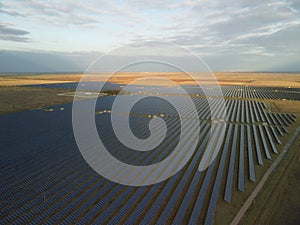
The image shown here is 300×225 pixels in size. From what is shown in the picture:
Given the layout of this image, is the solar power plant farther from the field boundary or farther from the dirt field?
the dirt field

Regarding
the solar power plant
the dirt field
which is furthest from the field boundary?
the dirt field

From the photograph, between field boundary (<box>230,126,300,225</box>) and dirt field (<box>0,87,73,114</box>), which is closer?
field boundary (<box>230,126,300,225</box>)

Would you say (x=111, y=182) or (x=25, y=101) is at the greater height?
(x=25, y=101)

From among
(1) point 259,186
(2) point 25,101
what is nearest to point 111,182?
(1) point 259,186

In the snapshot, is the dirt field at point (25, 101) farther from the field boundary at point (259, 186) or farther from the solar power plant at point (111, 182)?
the field boundary at point (259, 186)

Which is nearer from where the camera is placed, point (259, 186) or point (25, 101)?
point (259, 186)

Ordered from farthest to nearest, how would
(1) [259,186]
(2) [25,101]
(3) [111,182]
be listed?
(2) [25,101] → (1) [259,186] → (3) [111,182]

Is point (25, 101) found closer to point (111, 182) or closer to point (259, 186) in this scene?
point (111, 182)

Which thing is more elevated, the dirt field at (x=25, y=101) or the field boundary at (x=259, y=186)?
the dirt field at (x=25, y=101)

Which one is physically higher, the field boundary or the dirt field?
the dirt field

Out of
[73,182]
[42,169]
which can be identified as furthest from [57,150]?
[73,182]

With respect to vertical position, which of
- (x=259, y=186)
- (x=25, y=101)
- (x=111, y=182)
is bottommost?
(x=259, y=186)

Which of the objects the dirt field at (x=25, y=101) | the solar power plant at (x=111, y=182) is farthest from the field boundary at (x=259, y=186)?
the dirt field at (x=25, y=101)
